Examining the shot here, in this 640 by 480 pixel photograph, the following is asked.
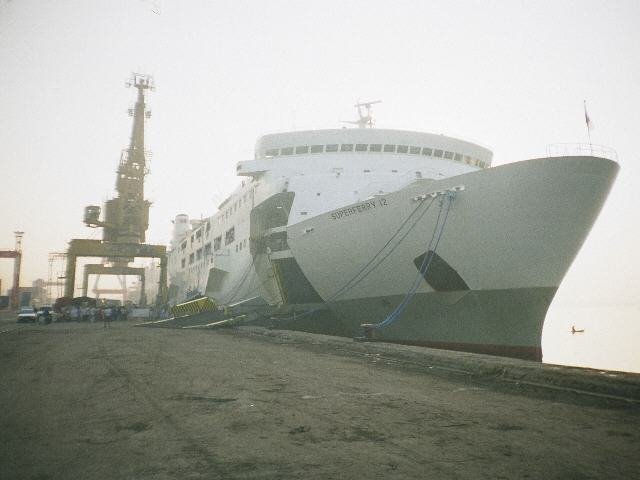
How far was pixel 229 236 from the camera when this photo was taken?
2208 cm

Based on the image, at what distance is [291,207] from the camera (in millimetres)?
15312

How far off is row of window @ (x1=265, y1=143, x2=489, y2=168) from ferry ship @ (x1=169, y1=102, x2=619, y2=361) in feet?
0.14

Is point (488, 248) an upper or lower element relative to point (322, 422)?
upper

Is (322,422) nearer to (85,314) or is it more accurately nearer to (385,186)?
(385,186)

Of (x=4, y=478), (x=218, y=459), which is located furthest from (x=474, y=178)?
(x=4, y=478)

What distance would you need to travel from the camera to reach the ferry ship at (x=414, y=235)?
9.15 meters

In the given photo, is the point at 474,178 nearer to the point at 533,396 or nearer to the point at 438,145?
the point at 533,396

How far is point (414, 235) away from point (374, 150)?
283 inches

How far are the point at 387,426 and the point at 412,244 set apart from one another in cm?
803

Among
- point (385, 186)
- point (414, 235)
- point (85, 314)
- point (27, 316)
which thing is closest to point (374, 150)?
point (385, 186)

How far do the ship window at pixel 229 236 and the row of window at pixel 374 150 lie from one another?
5.46m

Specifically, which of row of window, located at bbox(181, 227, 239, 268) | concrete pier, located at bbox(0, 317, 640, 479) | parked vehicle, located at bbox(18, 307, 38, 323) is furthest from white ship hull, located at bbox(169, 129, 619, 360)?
parked vehicle, located at bbox(18, 307, 38, 323)

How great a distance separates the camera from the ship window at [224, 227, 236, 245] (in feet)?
70.2

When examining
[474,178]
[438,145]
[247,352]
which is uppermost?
[438,145]
